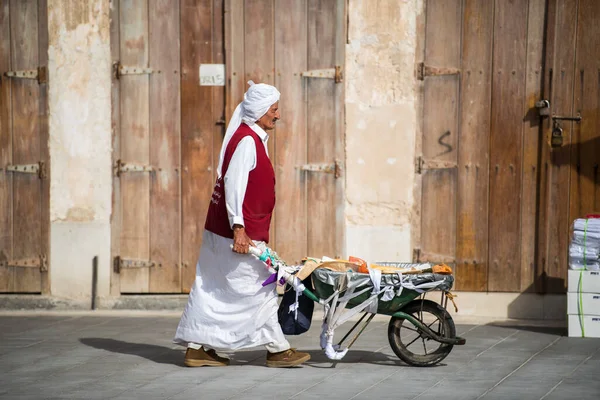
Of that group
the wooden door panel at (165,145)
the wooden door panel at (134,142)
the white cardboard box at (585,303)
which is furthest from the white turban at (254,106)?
the white cardboard box at (585,303)

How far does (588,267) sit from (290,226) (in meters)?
2.52

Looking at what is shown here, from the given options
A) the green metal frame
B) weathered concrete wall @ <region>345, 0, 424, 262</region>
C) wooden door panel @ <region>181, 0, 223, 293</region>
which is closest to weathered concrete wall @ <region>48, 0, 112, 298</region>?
wooden door panel @ <region>181, 0, 223, 293</region>

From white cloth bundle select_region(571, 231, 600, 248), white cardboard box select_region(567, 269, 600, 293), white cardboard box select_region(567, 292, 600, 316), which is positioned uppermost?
white cloth bundle select_region(571, 231, 600, 248)

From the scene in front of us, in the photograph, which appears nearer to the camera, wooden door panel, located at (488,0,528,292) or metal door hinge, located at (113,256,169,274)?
wooden door panel, located at (488,0,528,292)

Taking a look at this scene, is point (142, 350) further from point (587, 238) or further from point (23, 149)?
point (587, 238)

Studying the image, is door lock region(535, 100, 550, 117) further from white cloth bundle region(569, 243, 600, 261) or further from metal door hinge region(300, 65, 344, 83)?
metal door hinge region(300, 65, 344, 83)

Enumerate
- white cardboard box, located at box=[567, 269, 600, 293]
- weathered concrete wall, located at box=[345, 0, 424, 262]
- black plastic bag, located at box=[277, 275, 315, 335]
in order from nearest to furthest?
black plastic bag, located at box=[277, 275, 315, 335], white cardboard box, located at box=[567, 269, 600, 293], weathered concrete wall, located at box=[345, 0, 424, 262]

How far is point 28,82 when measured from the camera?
9359 mm

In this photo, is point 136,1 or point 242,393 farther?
point 136,1

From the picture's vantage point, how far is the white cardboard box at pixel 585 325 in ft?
26.0

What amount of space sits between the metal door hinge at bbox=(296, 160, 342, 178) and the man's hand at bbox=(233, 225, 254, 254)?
94.7 inches

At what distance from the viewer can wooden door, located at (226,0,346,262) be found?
29.4 feet

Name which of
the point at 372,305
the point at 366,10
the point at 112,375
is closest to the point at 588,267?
the point at 372,305

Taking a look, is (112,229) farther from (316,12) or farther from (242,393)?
(242,393)
